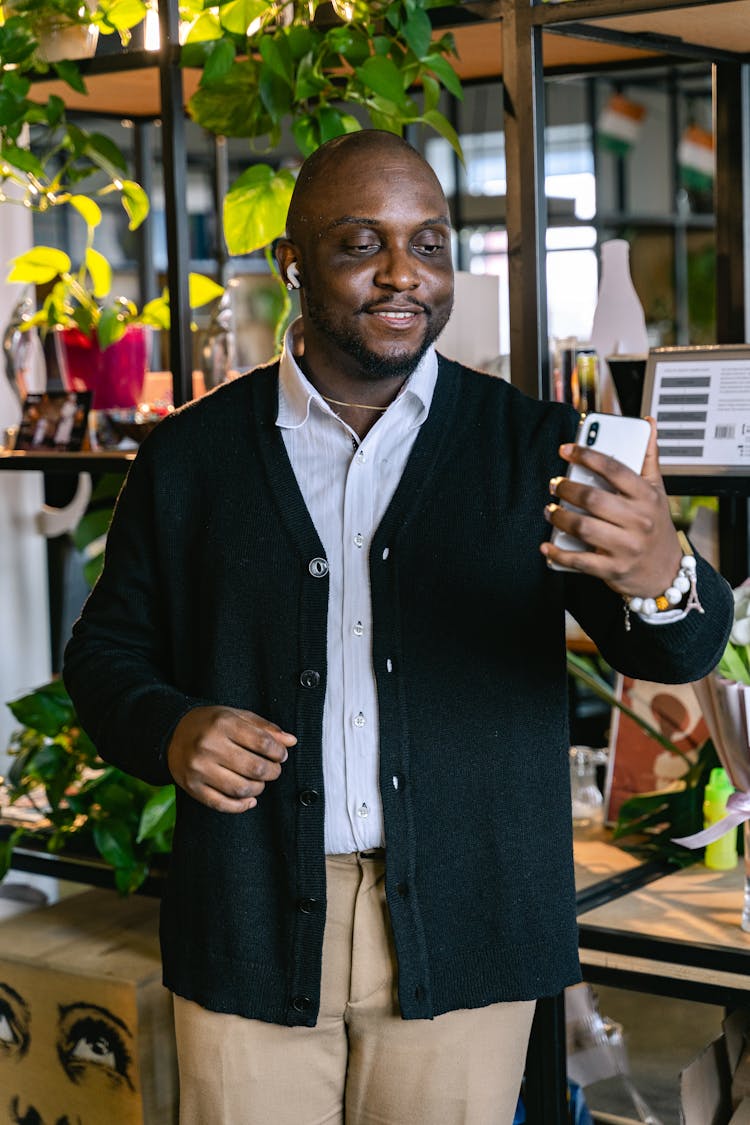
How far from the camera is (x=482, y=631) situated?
5.12 ft

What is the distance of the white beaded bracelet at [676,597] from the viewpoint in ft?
4.18

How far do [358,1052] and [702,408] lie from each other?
0.92m

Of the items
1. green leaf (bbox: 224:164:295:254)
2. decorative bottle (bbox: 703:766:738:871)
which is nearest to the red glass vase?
green leaf (bbox: 224:164:295:254)

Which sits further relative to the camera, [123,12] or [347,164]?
[123,12]

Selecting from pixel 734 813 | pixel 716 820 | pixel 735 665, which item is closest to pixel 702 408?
pixel 735 665

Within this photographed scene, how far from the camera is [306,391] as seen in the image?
162 cm

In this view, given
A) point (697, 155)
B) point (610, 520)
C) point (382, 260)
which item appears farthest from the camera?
point (697, 155)

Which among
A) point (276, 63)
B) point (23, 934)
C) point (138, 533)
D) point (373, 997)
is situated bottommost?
point (23, 934)

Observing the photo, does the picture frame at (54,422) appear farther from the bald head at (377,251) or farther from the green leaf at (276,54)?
the bald head at (377,251)

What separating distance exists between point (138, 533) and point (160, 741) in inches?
11.0

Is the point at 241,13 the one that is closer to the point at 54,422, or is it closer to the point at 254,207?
the point at 254,207

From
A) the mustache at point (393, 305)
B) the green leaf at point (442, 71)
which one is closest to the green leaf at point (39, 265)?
the green leaf at point (442, 71)

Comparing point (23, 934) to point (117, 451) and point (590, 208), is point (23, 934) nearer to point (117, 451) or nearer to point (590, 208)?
point (117, 451)

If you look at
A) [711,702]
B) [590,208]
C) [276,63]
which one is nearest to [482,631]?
[711,702]
